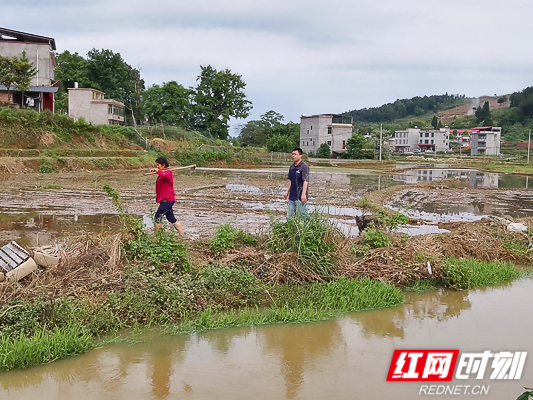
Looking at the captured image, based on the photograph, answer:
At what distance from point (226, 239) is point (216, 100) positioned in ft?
169

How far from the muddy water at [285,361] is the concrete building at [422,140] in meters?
90.8

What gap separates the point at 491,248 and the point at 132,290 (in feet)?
23.0

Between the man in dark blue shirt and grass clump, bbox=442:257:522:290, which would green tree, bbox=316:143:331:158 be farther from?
the man in dark blue shirt

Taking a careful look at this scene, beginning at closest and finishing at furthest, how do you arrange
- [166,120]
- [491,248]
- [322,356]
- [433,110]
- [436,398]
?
1. [436,398]
2. [322,356]
3. [491,248]
4. [166,120]
5. [433,110]

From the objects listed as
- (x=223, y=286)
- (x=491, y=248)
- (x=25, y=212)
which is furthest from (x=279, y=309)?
(x=25, y=212)

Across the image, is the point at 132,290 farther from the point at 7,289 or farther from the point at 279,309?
the point at 279,309

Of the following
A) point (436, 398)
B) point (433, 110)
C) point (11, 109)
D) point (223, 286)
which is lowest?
point (436, 398)

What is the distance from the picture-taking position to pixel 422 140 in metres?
96.3

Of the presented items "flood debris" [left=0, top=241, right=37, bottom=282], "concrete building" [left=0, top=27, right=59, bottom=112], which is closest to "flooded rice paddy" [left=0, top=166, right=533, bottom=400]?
"flood debris" [left=0, top=241, right=37, bottom=282]

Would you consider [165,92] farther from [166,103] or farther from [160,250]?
[160,250]

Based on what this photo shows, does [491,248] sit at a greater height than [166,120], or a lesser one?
lesser

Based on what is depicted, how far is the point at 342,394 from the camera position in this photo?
461cm

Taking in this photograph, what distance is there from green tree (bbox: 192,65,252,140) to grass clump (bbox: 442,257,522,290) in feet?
166

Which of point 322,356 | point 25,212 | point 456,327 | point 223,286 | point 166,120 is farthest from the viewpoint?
point 166,120
